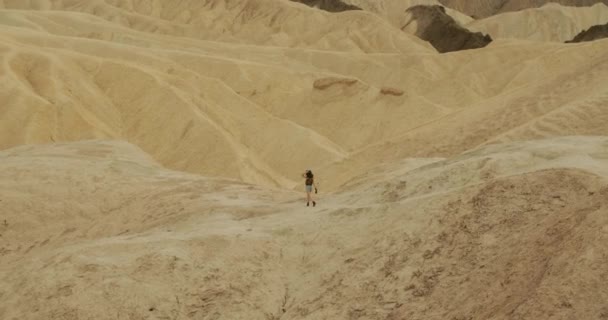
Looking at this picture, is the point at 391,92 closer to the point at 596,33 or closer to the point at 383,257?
the point at 383,257

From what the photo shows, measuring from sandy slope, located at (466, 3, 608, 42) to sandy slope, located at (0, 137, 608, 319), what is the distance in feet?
234

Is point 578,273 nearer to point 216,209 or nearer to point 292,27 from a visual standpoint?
point 216,209

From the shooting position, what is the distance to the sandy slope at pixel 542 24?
77312mm

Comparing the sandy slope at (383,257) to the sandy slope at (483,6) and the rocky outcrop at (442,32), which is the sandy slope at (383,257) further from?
the sandy slope at (483,6)

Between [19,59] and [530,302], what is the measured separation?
30283 millimetres

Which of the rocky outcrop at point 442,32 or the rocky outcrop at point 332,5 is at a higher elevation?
the rocky outcrop at point 332,5

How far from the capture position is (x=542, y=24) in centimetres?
7825

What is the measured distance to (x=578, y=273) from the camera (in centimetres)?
636

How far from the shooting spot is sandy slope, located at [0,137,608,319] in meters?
6.80

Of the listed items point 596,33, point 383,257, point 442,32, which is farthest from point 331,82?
point 442,32

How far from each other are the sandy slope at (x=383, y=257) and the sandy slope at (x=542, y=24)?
234ft

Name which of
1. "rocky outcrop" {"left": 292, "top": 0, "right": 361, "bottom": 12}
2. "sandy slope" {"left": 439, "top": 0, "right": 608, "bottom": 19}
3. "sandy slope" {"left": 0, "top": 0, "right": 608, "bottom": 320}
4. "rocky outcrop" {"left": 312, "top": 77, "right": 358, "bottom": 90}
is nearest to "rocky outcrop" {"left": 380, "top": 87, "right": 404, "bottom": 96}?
"rocky outcrop" {"left": 312, "top": 77, "right": 358, "bottom": 90}

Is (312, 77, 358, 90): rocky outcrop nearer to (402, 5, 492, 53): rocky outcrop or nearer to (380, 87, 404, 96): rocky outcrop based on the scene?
(380, 87, 404, 96): rocky outcrop

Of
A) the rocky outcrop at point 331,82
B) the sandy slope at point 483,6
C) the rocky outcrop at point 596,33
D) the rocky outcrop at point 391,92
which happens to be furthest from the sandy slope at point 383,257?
the sandy slope at point 483,6
